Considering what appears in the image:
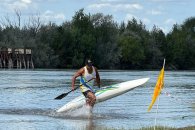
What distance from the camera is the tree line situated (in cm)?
12325

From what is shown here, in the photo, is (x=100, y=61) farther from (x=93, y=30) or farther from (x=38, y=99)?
(x=38, y=99)

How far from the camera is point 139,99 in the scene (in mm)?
30922

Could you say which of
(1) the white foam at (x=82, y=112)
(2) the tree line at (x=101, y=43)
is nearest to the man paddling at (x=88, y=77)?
(1) the white foam at (x=82, y=112)

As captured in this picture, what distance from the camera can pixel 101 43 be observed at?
13250 cm

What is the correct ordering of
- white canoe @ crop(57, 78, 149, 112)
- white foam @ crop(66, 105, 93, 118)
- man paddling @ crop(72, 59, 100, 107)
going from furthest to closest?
white canoe @ crop(57, 78, 149, 112) < white foam @ crop(66, 105, 93, 118) < man paddling @ crop(72, 59, 100, 107)

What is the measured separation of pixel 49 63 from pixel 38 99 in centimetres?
8934

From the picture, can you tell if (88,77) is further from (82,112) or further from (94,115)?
(82,112)

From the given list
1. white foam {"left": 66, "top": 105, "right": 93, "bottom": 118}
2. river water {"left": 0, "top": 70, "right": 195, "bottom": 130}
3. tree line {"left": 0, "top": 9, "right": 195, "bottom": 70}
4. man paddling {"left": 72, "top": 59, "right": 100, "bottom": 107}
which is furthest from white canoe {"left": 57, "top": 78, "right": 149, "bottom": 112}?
tree line {"left": 0, "top": 9, "right": 195, "bottom": 70}

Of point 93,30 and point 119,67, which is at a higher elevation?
point 93,30

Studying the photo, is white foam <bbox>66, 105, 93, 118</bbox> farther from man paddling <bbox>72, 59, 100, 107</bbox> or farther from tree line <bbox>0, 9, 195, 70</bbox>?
tree line <bbox>0, 9, 195, 70</bbox>

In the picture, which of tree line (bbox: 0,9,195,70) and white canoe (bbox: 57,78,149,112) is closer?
white canoe (bbox: 57,78,149,112)

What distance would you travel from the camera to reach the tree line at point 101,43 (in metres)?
123

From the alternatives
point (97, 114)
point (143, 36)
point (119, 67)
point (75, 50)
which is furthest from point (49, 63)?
point (97, 114)

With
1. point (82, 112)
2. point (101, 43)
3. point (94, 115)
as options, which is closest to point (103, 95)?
point (82, 112)
